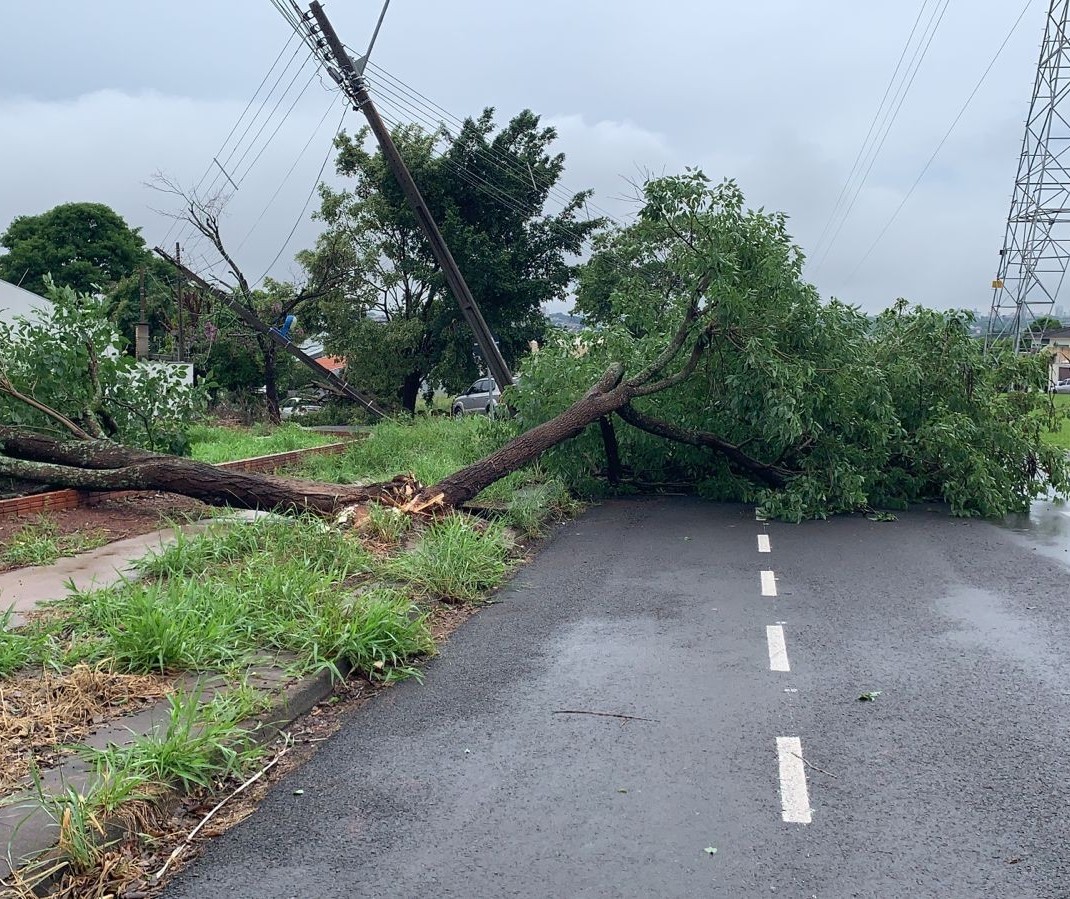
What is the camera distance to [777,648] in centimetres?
684

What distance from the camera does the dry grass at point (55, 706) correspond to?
14.9ft

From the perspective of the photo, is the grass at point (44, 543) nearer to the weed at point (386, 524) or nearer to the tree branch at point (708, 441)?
the weed at point (386, 524)

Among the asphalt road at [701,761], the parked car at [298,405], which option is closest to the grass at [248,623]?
the asphalt road at [701,761]

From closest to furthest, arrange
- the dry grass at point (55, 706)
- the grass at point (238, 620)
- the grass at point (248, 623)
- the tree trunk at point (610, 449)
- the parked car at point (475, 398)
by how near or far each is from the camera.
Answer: the grass at point (238, 620)
the dry grass at point (55, 706)
the grass at point (248, 623)
the tree trunk at point (610, 449)
the parked car at point (475, 398)

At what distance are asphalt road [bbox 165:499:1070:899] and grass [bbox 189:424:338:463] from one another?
31.2 ft

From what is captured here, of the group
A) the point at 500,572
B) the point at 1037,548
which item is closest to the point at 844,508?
the point at 1037,548

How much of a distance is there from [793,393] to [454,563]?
17.7 ft

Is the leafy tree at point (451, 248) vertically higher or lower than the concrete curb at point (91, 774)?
higher

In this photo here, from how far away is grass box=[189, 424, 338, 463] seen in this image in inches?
652

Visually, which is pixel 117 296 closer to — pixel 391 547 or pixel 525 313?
pixel 525 313

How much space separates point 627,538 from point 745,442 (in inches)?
120

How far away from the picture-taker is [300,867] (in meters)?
3.87

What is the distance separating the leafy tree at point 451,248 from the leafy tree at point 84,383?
63.0ft

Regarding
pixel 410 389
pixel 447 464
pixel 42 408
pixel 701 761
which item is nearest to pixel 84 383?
pixel 42 408
